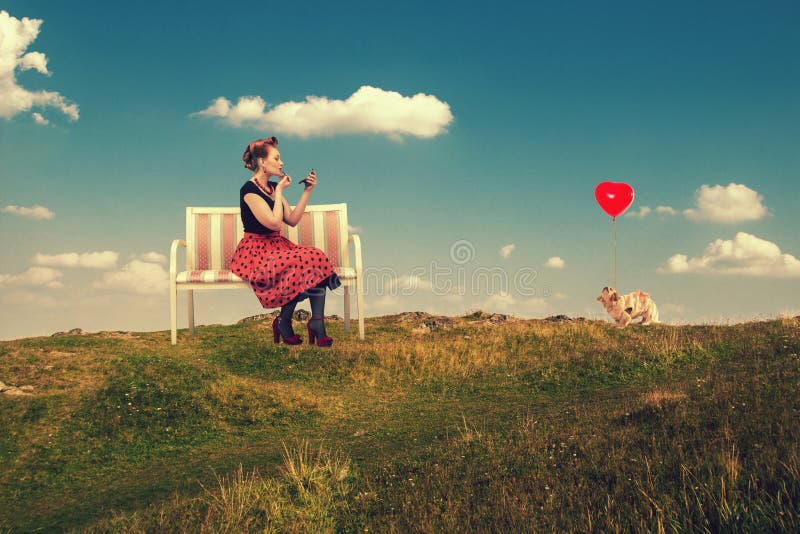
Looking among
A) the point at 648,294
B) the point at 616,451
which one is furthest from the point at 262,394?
the point at 648,294

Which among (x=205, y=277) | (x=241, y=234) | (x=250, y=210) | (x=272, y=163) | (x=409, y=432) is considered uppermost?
(x=272, y=163)

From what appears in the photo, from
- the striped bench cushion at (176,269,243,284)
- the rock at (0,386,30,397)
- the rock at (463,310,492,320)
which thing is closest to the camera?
the rock at (0,386,30,397)

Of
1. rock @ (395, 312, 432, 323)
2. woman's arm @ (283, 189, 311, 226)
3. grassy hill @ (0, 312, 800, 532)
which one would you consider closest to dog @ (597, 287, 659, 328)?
grassy hill @ (0, 312, 800, 532)

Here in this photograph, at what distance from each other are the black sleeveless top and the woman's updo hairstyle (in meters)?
0.25

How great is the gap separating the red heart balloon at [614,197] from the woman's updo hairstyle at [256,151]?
241 inches

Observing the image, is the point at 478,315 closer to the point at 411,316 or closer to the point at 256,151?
the point at 411,316

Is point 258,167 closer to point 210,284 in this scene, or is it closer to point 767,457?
point 210,284

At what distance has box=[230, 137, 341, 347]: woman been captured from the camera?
7.35 meters

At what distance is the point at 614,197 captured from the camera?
425 inches

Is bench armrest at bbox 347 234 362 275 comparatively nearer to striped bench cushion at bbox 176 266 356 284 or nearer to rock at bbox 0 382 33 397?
striped bench cushion at bbox 176 266 356 284

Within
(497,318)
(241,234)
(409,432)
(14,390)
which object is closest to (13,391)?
(14,390)

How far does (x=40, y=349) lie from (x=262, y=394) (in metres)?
4.21

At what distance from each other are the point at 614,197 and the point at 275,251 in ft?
20.7

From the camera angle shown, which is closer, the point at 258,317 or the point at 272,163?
the point at 272,163
